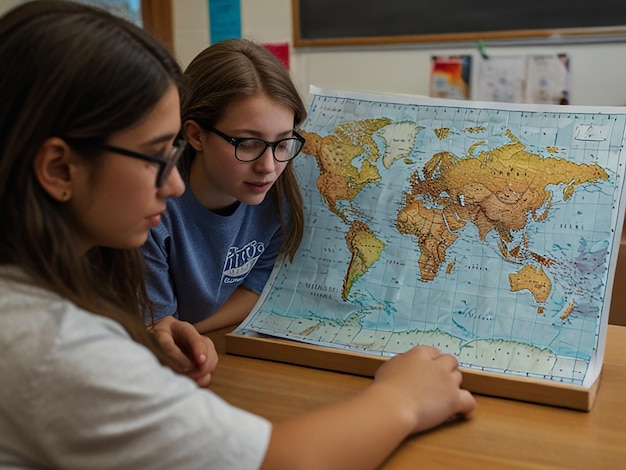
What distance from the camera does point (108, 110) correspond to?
0.70m

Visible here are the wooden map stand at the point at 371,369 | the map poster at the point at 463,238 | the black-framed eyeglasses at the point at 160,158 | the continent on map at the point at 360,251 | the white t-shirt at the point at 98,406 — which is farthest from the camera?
the continent on map at the point at 360,251

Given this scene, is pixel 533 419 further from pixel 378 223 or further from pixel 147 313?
pixel 147 313

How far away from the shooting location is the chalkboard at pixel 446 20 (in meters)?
2.31

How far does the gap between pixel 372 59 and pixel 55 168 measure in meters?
2.09

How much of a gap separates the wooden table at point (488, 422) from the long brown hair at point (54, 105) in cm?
28

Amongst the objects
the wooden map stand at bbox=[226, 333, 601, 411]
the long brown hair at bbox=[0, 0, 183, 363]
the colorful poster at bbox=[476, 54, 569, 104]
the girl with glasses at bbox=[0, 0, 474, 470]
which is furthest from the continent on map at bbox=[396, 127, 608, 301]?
the colorful poster at bbox=[476, 54, 569, 104]

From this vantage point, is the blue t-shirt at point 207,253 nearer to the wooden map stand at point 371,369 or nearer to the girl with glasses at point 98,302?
the wooden map stand at point 371,369

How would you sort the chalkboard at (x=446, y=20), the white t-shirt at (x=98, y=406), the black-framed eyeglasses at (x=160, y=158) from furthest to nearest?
the chalkboard at (x=446, y=20) < the black-framed eyeglasses at (x=160, y=158) < the white t-shirt at (x=98, y=406)

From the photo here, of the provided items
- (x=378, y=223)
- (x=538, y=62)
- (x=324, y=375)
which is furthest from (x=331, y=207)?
(x=538, y=62)

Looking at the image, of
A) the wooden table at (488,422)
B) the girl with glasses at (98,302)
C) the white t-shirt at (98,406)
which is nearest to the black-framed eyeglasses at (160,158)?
the girl with glasses at (98,302)

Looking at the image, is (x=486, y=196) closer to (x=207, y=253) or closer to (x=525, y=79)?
(x=207, y=253)

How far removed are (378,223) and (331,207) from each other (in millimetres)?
103

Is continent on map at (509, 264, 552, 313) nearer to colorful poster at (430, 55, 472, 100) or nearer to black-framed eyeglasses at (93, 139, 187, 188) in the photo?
black-framed eyeglasses at (93, 139, 187, 188)

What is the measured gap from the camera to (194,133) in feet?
4.12
